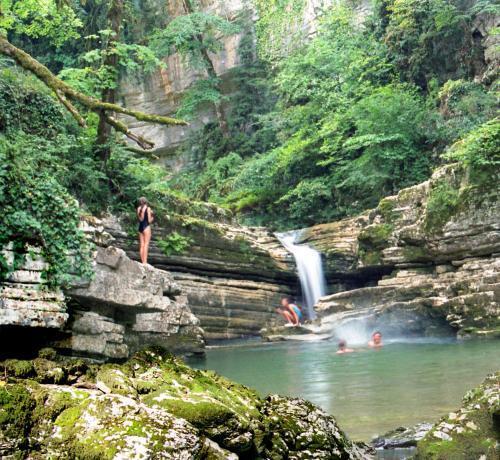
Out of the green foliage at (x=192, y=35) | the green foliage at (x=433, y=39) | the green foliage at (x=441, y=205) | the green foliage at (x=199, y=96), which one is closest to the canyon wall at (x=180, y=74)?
the green foliage at (x=192, y=35)

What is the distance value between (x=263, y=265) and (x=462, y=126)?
940 cm

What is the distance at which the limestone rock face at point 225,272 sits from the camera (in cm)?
1931

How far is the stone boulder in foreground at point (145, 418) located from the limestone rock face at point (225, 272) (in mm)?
13005

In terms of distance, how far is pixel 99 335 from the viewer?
7008mm

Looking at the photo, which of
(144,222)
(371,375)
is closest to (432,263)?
(371,375)

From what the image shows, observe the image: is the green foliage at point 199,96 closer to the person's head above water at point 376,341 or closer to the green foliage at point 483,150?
the green foliage at point 483,150

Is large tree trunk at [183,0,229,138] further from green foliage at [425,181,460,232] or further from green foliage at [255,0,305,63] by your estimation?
green foliage at [425,181,460,232]

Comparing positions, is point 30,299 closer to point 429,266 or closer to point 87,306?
point 87,306

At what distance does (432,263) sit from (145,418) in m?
15.5

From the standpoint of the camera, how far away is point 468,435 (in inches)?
206

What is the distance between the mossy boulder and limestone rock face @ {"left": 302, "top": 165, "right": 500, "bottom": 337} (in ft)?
34.4

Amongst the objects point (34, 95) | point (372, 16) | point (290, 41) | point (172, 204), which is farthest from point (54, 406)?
point (290, 41)

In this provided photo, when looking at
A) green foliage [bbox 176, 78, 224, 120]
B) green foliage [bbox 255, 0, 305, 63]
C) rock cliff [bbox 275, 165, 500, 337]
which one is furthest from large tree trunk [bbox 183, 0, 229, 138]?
rock cliff [bbox 275, 165, 500, 337]

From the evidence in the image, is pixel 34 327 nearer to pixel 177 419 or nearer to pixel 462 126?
pixel 177 419
